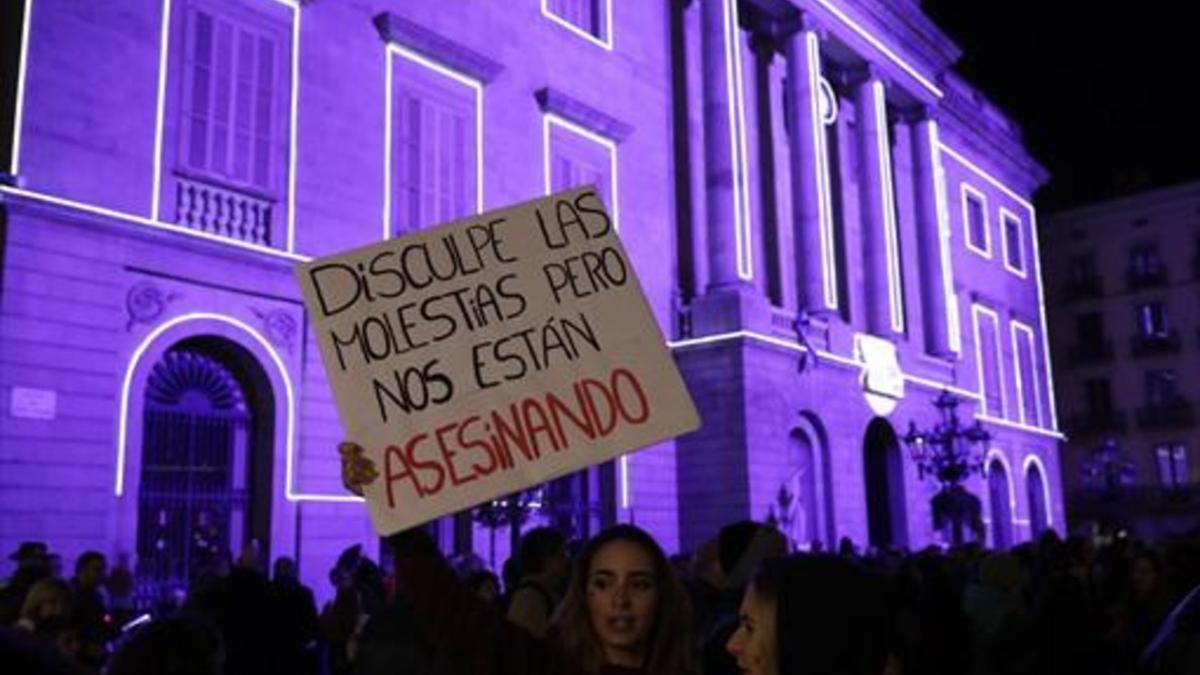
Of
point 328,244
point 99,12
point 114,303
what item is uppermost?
point 99,12

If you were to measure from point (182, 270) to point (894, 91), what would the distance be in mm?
22400

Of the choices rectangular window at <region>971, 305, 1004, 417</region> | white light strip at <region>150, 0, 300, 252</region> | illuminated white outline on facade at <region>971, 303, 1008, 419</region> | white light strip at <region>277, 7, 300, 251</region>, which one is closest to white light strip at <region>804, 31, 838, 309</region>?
illuminated white outline on facade at <region>971, 303, 1008, 419</region>

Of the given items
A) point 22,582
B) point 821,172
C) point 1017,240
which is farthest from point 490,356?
point 1017,240

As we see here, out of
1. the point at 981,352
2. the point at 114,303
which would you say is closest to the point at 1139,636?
the point at 114,303

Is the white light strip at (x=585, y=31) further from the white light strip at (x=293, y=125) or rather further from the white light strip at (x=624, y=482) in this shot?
the white light strip at (x=624, y=482)

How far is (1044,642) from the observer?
246 inches

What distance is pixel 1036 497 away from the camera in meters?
35.9

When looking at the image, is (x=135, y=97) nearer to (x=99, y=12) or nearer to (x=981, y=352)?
(x=99, y=12)

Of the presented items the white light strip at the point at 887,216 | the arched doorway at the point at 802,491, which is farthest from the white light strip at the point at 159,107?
the white light strip at the point at 887,216

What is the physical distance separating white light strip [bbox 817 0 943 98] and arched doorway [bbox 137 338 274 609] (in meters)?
17.7

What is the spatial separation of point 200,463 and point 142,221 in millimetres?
2977

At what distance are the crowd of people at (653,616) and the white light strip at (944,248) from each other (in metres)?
21.7

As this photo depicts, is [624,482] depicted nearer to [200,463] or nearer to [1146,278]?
[200,463]

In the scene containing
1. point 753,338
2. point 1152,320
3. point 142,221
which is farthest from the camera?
point 1152,320
